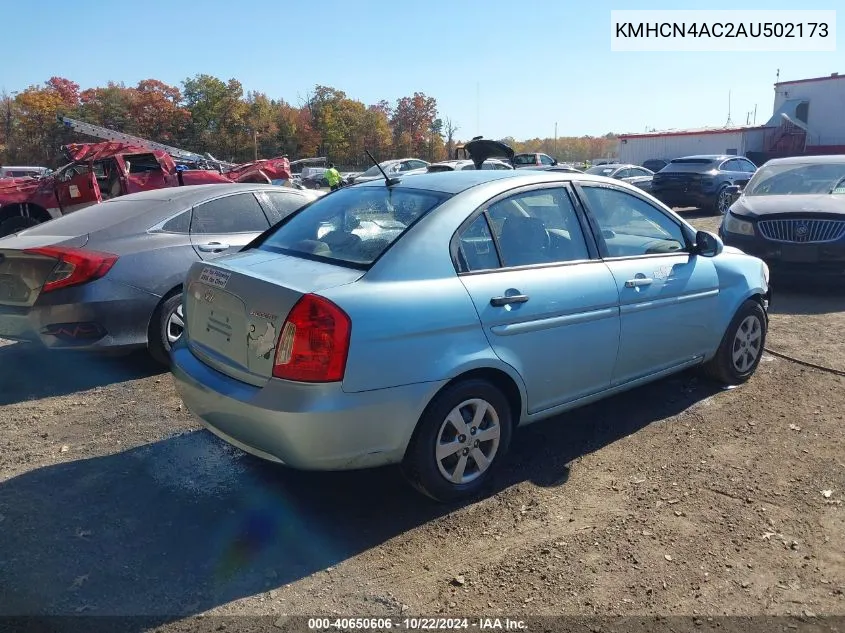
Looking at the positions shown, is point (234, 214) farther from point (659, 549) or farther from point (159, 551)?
point (659, 549)

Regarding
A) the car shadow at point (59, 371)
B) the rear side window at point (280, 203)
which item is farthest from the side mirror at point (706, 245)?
the car shadow at point (59, 371)

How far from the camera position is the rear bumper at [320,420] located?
9.72 feet

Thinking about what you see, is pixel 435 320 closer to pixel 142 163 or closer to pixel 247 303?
pixel 247 303

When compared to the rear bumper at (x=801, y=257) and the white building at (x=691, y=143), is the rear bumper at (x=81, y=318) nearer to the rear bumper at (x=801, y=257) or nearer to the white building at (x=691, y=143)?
the rear bumper at (x=801, y=257)

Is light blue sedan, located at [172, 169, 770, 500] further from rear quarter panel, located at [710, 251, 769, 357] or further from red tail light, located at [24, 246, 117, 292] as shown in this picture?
red tail light, located at [24, 246, 117, 292]

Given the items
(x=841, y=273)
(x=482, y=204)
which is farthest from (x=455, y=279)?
(x=841, y=273)

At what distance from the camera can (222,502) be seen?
138 inches

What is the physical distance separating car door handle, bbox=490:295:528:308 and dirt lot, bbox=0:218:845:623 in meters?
1.00

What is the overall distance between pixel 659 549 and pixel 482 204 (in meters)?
1.89

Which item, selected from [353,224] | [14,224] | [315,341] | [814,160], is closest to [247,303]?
[315,341]

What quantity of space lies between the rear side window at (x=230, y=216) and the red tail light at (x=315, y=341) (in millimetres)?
3102

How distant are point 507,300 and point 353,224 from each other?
1.00 m

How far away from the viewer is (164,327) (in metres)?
5.32

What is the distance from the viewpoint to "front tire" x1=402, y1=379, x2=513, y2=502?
3.26 meters
